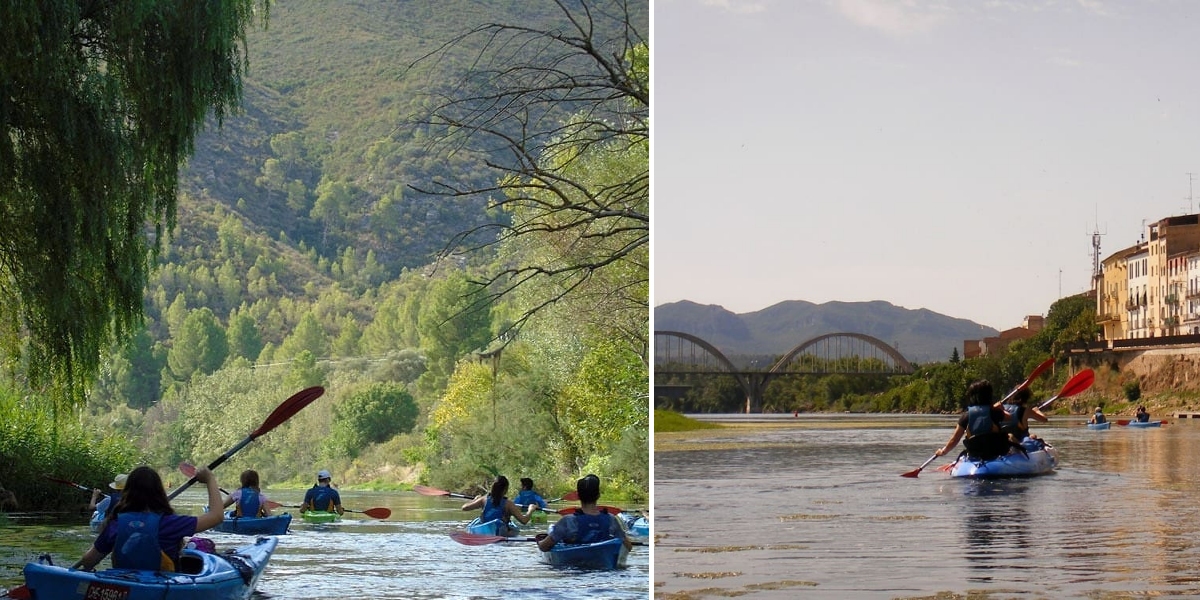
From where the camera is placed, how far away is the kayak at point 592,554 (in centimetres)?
625

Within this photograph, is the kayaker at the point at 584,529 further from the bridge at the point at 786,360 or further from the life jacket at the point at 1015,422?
the bridge at the point at 786,360

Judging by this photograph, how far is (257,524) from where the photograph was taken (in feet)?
29.0

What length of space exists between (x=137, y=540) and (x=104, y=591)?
0.58 feet

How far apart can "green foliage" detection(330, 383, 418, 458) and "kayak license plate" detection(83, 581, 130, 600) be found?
23051 mm

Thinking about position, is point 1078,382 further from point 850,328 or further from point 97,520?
point 850,328

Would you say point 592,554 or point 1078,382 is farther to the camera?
point 1078,382

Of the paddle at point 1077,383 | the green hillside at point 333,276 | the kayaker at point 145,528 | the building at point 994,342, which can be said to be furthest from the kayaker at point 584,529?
the building at point 994,342

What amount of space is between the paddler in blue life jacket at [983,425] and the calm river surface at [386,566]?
227 centimetres

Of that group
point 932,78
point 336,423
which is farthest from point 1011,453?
point 336,423

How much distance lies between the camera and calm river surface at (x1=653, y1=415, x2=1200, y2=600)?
6.06m

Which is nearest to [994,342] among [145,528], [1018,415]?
Answer: [1018,415]

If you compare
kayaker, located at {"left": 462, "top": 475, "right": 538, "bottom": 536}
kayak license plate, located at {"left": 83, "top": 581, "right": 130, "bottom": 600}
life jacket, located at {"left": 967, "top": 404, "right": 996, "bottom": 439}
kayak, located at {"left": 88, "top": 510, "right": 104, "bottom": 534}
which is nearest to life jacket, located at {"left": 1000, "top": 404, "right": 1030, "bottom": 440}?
life jacket, located at {"left": 967, "top": 404, "right": 996, "bottom": 439}

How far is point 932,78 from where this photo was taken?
1914 cm

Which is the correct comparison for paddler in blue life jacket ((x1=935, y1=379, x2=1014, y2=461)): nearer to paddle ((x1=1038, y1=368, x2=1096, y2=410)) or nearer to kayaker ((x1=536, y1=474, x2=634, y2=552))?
paddle ((x1=1038, y1=368, x2=1096, y2=410))
